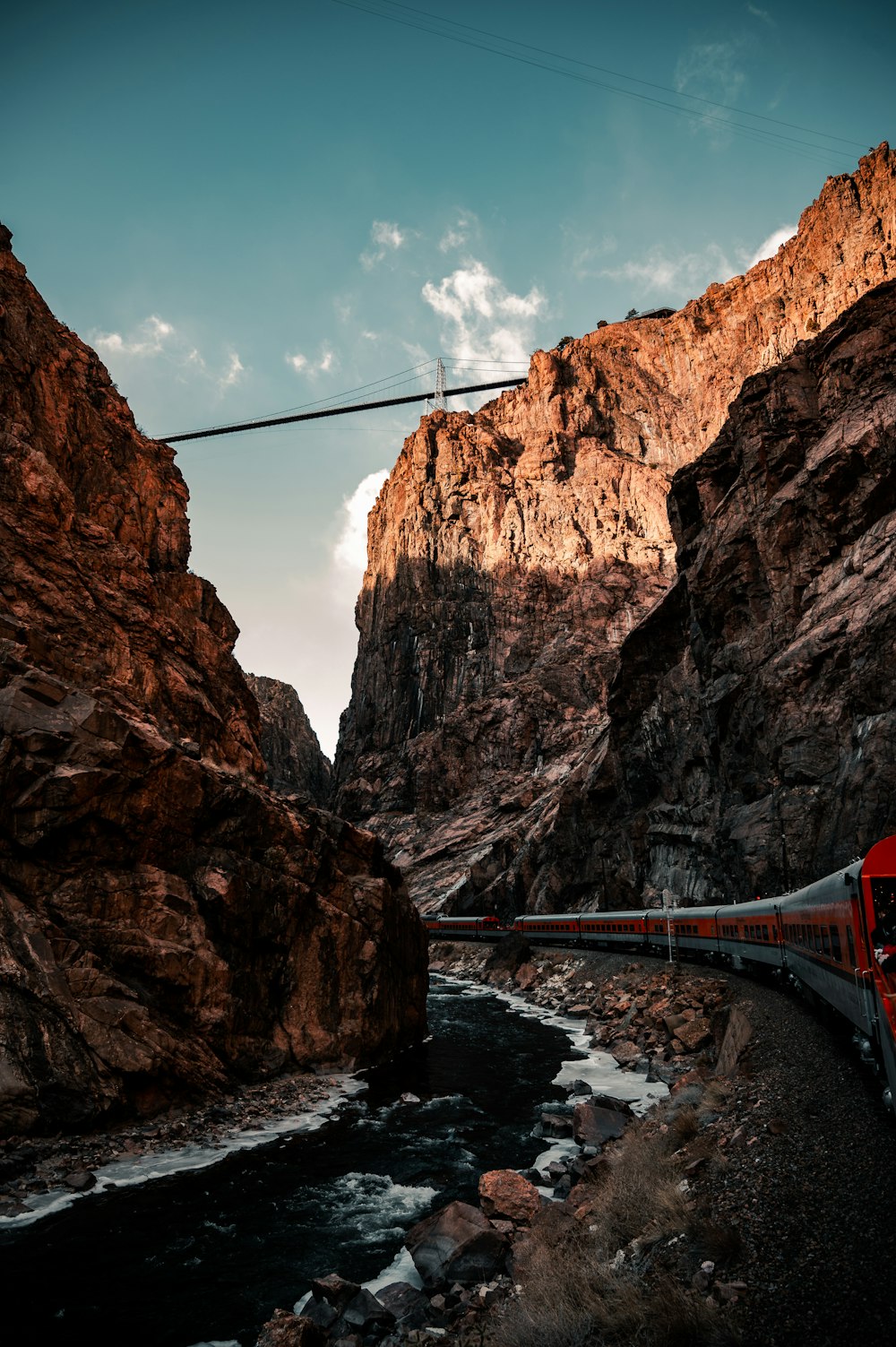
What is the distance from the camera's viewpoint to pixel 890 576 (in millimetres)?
29188

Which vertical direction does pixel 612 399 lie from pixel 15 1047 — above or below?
above

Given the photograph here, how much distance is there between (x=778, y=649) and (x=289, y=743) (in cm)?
12874

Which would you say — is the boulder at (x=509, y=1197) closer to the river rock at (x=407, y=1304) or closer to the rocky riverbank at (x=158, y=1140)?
the river rock at (x=407, y=1304)

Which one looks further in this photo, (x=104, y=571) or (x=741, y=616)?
(x=741, y=616)

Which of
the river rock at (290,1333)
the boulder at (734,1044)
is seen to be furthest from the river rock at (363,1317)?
the boulder at (734,1044)

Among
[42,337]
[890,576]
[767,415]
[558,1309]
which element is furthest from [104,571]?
[767,415]

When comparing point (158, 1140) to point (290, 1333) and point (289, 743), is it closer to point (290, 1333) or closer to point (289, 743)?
point (290, 1333)

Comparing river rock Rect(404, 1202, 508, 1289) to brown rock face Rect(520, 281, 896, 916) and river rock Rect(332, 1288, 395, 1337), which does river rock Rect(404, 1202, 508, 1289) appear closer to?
river rock Rect(332, 1288, 395, 1337)

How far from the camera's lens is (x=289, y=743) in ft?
503

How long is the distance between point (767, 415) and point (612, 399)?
83742mm

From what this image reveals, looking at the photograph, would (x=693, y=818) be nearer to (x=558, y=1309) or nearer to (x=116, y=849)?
(x=116, y=849)

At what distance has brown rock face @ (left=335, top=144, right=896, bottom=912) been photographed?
285 feet

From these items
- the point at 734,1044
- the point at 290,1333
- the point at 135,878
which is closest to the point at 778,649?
the point at 734,1044

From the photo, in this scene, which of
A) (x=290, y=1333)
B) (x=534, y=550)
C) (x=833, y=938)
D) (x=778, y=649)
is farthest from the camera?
(x=534, y=550)
